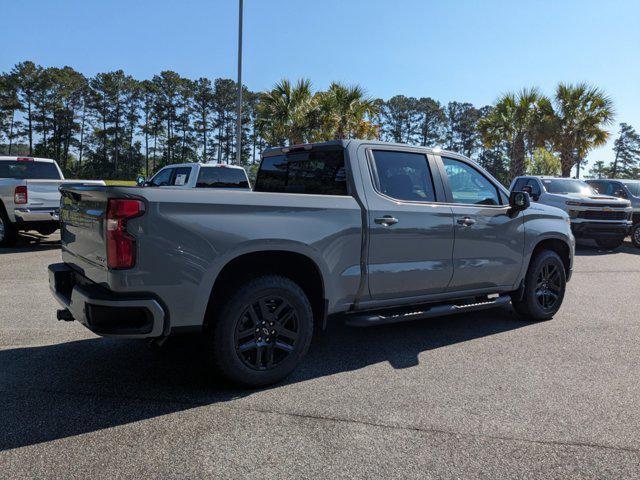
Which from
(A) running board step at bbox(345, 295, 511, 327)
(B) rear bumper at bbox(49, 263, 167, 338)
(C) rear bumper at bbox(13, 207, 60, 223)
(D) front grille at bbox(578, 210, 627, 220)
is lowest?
(A) running board step at bbox(345, 295, 511, 327)

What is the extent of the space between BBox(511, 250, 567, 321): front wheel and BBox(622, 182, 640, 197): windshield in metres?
10.8

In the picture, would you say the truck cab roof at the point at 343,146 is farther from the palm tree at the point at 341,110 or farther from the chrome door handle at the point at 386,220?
the palm tree at the point at 341,110

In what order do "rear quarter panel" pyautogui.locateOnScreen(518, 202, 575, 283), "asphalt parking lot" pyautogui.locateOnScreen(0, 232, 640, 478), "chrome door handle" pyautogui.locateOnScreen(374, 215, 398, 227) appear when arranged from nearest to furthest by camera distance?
"asphalt parking lot" pyautogui.locateOnScreen(0, 232, 640, 478) → "chrome door handle" pyautogui.locateOnScreen(374, 215, 398, 227) → "rear quarter panel" pyautogui.locateOnScreen(518, 202, 575, 283)

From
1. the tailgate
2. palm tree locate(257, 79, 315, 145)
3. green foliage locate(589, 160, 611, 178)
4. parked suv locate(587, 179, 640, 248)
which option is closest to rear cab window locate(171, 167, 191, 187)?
the tailgate

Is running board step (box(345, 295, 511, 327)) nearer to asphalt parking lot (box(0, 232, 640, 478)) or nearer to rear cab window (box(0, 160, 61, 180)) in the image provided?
asphalt parking lot (box(0, 232, 640, 478))

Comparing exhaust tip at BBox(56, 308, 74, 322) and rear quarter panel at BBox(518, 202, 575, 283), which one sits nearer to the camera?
exhaust tip at BBox(56, 308, 74, 322)

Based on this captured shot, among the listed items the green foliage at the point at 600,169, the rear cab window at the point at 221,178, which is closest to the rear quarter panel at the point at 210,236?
the rear cab window at the point at 221,178

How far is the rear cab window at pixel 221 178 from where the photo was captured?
1079 centimetres

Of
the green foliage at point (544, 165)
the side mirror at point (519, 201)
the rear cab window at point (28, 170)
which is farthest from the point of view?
the green foliage at point (544, 165)

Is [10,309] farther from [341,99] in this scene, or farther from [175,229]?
[341,99]

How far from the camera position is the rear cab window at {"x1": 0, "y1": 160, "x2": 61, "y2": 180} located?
35.0 feet

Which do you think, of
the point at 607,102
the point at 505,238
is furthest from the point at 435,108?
the point at 505,238

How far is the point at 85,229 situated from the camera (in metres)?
3.48

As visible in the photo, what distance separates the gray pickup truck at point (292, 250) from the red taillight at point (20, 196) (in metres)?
6.63
